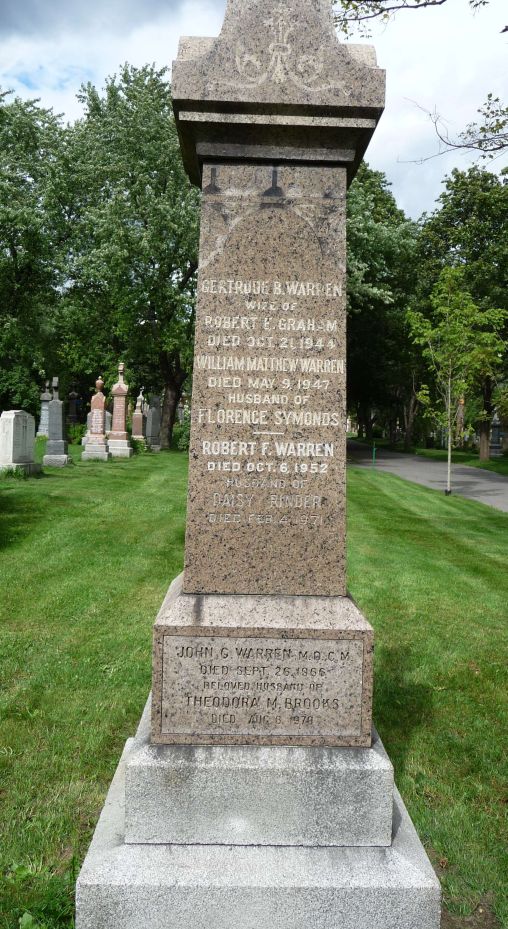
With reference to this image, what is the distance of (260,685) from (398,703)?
2.32 metres

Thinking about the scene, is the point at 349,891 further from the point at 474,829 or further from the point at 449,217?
the point at 449,217

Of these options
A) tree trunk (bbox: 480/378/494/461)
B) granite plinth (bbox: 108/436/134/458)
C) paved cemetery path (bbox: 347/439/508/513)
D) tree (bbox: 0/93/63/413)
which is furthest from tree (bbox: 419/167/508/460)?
tree (bbox: 0/93/63/413)

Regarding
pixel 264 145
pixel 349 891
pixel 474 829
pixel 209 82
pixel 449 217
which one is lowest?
pixel 474 829

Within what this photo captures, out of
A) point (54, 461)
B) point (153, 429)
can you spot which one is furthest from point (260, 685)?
point (153, 429)

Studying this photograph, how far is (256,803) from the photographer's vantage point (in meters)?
2.86

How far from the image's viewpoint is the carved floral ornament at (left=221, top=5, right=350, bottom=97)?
3053mm

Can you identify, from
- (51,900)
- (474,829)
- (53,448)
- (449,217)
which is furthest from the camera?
(449,217)

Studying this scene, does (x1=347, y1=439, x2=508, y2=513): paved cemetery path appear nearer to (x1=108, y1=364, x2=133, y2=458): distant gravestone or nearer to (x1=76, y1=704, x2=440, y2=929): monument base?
(x1=108, y1=364, x2=133, y2=458): distant gravestone

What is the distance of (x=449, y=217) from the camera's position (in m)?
35.6

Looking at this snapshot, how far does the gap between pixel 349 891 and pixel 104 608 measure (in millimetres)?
Result: 4783

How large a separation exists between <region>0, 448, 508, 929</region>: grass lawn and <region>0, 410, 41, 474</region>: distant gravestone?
4.15 metres

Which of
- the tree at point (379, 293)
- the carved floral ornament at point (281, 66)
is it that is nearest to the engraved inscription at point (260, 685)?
the carved floral ornament at point (281, 66)

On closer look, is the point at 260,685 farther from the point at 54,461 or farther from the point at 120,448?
the point at 120,448

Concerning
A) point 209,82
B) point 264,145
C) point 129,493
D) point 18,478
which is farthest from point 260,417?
point 18,478
